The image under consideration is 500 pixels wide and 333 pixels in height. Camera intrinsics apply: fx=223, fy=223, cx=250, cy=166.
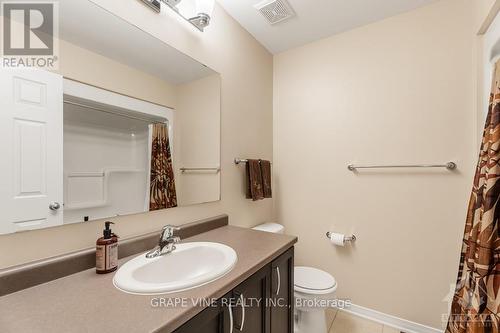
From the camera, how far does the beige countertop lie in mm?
537

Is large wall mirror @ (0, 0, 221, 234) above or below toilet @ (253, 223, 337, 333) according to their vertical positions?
above

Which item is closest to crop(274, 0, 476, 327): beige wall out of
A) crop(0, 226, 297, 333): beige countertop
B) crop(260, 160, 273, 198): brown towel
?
crop(260, 160, 273, 198): brown towel

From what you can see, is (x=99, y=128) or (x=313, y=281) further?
(x=313, y=281)

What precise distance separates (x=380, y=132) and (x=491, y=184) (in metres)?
0.79

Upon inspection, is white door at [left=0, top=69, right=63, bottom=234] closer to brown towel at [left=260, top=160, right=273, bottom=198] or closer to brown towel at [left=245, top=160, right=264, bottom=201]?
brown towel at [left=245, top=160, right=264, bottom=201]

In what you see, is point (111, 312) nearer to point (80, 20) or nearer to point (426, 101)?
point (80, 20)

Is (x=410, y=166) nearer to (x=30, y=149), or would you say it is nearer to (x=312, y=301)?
(x=312, y=301)

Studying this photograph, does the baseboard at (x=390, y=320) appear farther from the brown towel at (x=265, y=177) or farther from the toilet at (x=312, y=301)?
the brown towel at (x=265, y=177)

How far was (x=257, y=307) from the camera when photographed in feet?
3.17

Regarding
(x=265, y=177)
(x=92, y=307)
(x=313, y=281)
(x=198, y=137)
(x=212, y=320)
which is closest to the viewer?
(x=92, y=307)

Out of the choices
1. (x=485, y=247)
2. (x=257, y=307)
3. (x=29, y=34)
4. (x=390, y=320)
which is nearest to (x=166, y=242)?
(x=257, y=307)

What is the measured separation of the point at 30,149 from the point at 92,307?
548mm

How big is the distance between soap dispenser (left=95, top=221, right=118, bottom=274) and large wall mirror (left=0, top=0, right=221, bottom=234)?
0.46 feet

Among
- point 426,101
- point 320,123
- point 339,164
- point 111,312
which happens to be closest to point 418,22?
point 426,101
